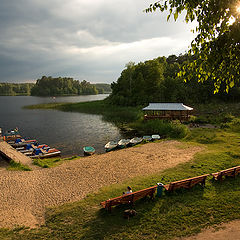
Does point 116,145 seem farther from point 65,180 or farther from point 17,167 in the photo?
point 17,167

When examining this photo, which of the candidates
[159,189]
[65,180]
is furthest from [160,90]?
[159,189]

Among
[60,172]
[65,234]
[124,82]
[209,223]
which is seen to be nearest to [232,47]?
[209,223]

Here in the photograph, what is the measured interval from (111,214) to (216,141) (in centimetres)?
2069

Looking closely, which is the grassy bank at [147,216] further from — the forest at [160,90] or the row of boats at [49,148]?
the forest at [160,90]

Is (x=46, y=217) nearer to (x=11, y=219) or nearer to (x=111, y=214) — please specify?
(x=11, y=219)

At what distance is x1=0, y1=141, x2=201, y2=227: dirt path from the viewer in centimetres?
1104

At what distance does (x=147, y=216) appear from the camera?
31.0 feet

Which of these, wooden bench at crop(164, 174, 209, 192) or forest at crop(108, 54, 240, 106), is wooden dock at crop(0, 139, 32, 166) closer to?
wooden bench at crop(164, 174, 209, 192)

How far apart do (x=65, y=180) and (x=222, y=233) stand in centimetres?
1167

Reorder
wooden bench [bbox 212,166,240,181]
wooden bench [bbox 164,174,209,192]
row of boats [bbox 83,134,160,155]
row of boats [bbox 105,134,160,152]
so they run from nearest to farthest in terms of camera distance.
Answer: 1. wooden bench [bbox 164,174,209,192]
2. wooden bench [bbox 212,166,240,181]
3. row of boats [bbox 83,134,160,155]
4. row of boats [bbox 105,134,160,152]

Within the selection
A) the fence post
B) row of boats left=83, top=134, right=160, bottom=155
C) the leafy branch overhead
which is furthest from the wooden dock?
the leafy branch overhead

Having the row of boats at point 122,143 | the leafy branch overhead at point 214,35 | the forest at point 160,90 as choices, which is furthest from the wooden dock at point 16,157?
the forest at point 160,90

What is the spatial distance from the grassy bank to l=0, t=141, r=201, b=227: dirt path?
1.00m

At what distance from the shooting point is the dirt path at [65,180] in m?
11.0
